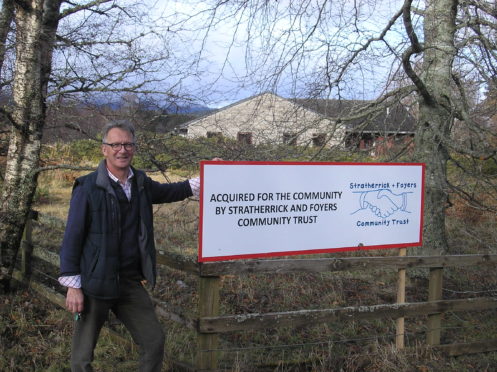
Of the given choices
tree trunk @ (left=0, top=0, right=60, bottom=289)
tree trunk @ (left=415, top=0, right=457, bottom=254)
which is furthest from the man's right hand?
tree trunk @ (left=415, top=0, right=457, bottom=254)

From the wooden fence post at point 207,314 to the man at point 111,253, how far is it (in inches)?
19.8

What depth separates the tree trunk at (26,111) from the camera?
536 centimetres

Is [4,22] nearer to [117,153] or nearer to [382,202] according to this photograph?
[117,153]

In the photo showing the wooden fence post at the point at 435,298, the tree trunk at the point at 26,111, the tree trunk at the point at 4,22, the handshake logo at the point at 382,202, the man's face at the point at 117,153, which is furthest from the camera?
the tree trunk at the point at 4,22

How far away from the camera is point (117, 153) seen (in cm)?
304

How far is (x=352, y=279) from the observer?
7.74 meters

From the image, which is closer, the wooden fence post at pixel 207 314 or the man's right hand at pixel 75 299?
the man's right hand at pixel 75 299

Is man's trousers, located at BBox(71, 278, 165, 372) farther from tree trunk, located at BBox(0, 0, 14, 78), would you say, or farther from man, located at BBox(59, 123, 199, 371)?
tree trunk, located at BBox(0, 0, 14, 78)

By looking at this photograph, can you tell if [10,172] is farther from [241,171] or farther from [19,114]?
[241,171]

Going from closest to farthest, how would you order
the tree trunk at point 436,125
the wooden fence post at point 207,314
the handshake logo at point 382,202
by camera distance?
the wooden fence post at point 207,314 → the handshake logo at point 382,202 → the tree trunk at point 436,125

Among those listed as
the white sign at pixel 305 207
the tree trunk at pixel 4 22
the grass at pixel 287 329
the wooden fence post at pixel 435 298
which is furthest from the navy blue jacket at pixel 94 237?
the tree trunk at pixel 4 22

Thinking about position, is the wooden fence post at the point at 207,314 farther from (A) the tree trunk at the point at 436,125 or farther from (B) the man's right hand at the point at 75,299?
(A) the tree trunk at the point at 436,125

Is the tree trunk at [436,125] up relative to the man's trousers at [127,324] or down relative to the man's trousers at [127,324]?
up

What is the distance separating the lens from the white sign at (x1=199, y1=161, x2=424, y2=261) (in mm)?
3678
